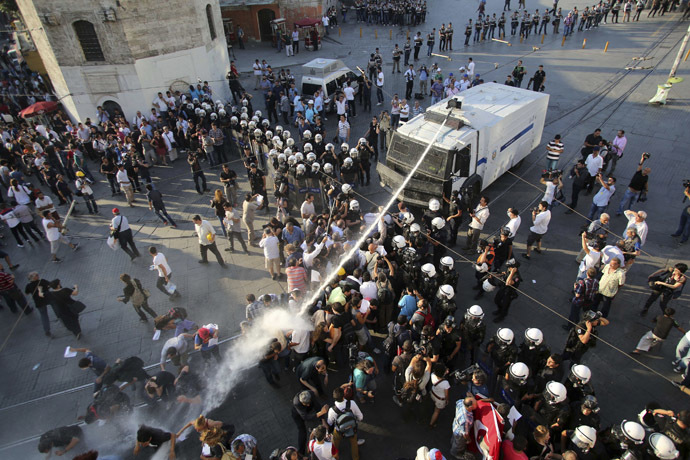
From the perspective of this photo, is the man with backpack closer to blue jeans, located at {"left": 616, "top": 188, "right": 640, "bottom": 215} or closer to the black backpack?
the black backpack

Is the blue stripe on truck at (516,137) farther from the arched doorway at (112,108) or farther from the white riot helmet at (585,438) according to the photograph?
the arched doorway at (112,108)

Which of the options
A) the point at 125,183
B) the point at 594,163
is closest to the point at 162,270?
the point at 125,183

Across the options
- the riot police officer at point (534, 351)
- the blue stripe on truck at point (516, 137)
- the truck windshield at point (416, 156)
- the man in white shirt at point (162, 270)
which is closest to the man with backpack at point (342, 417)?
the riot police officer at point (534, 351)

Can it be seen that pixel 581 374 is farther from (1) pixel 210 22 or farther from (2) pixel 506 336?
(1) pixel 210 22

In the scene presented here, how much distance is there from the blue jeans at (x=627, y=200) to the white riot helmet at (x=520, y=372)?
23.9 feet

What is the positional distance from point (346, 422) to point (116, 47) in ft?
62.4

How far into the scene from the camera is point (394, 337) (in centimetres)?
657

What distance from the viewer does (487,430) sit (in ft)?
16.5

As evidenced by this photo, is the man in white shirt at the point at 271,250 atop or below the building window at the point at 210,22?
below

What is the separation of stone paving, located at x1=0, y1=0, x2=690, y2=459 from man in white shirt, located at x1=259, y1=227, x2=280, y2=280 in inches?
16.2

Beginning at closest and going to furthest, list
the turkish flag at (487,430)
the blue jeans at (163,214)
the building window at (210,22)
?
1. the turkish flag at (487,430)
2. the blue jeans at (163,214)
3. the building window at (210,22)

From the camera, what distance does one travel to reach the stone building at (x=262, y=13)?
30484 mm

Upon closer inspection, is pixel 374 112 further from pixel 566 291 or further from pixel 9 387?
pixel 9 387

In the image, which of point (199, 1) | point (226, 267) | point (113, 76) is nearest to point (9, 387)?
point (226, 267)
